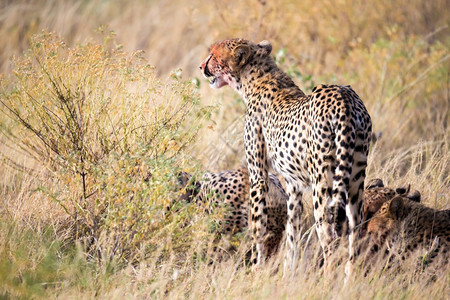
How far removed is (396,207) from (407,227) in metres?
0.16

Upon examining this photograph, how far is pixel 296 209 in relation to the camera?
17.1 feet

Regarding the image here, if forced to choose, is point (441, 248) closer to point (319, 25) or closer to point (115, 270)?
point (115, 270)

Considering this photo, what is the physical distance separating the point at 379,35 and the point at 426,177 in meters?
4.82

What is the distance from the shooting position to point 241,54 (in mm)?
5508

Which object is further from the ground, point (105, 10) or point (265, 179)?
point (105, 10)

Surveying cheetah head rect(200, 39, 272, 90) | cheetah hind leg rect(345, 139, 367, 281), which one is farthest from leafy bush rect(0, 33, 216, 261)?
cheetah hind leg rect(345, 139, 367, 281)

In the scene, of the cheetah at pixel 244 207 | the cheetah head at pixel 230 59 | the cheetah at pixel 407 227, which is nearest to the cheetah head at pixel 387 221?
the cheetah at pixel 407 227

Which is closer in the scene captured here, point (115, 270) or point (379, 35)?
point (115, 270)

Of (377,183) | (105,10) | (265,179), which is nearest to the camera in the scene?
(265,179)

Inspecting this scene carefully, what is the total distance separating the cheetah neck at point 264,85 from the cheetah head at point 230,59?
50mm

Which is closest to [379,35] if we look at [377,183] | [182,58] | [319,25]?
[319,25]

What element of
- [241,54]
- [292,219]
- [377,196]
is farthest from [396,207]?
[241,54]

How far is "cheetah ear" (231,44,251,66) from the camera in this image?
5.46 meters

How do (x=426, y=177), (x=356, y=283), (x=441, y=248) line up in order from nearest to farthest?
1. (x=356, y=283)
2. (x=441, y=248)
3. (x=426, y=177)
